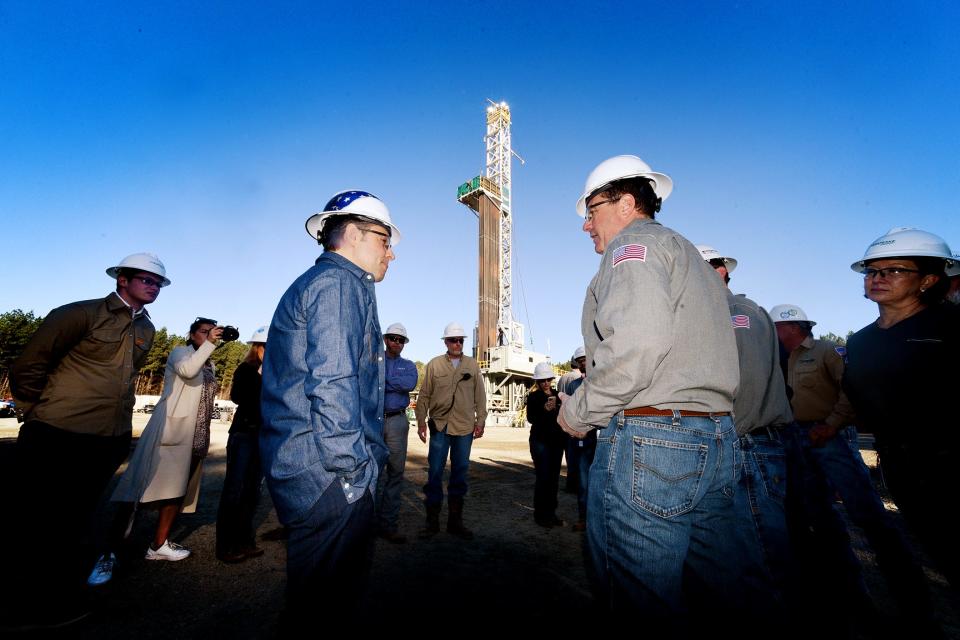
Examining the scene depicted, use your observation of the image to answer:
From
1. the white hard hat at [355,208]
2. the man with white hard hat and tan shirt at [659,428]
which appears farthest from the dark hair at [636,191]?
the white hard hat at [355,208]

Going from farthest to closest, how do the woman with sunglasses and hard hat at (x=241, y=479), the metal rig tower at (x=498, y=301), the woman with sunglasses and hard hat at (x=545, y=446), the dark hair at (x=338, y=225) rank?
the metal rig tower at (x=498, y=301), the woman with sunglasses and hard hat at (x=545, y=446), the woman with sunglasses and hard hat at (x=241, y=479), the dark hair at (x=338, y=225)

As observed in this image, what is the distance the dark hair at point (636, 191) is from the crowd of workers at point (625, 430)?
0.01 meters

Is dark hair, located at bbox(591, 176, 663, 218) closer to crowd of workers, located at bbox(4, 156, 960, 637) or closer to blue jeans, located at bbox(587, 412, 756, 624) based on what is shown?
crowd of workers, located at bbox(4, 156, 960, 637)

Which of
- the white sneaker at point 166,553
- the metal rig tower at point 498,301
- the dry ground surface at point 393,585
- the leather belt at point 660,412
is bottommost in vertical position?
the dry ground surface at point 393,585

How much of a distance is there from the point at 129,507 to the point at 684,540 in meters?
4.16

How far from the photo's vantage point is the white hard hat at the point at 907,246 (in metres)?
2.64

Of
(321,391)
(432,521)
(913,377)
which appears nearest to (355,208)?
(321,391)

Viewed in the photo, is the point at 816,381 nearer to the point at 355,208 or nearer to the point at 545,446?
the point at 545,446

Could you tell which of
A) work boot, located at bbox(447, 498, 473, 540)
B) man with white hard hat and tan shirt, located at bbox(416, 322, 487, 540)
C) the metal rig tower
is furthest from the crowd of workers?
the metal rig tower

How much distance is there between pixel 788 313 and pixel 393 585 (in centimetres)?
472

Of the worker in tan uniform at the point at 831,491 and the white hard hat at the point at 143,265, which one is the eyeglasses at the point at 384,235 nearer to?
the white hard hat at the point at 143,265

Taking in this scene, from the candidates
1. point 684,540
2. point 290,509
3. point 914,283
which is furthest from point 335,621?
point 914,283

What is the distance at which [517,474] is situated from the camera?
9.59 metres

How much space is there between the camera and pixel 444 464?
5.43 metres
